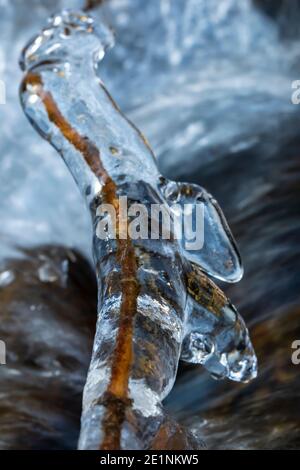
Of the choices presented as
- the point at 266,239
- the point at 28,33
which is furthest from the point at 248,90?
the point at 266,239

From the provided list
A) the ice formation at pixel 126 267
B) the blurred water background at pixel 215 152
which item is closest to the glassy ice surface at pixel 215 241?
the ice formation at pixel 126 267

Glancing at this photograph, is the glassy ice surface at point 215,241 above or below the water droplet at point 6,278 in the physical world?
above

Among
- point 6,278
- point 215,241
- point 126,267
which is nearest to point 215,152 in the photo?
point 6,278

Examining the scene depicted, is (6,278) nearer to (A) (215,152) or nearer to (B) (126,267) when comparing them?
(A) (215,152)

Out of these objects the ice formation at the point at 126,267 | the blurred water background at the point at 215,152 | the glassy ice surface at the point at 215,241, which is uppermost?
the ice formation at the point at 126,267

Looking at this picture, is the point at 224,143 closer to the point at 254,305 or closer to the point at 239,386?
the point at 254,305

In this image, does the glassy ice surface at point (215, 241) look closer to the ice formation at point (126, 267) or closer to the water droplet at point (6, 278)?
the ice formation at point (126, 267)

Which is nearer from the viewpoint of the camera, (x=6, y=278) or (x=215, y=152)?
(x=6, y=278)

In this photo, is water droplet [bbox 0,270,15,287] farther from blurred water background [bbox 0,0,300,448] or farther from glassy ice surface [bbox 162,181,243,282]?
glassy ice surface [bbox 162,181,243,282]
